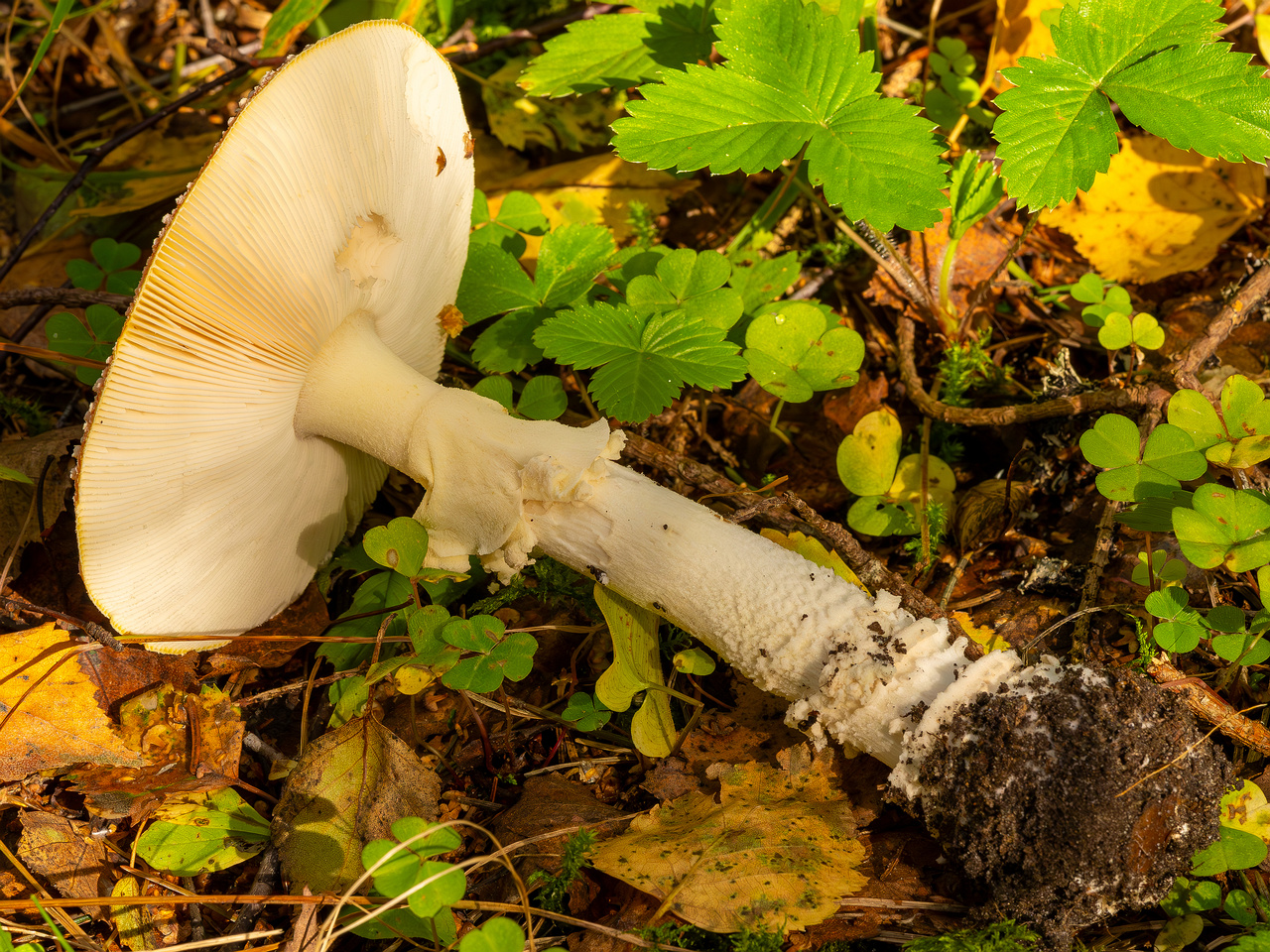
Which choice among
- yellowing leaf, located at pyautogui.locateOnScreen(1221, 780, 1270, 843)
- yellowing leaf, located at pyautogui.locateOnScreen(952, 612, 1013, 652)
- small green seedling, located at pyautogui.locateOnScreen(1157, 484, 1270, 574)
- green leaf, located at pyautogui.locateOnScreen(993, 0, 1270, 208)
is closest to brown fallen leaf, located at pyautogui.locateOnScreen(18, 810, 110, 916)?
yellowing leaf, located at pyautogui.locateOnScreen(952, 612, 1013, 652)

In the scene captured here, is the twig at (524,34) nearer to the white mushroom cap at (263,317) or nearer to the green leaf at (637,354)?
the white mushroom cap at (263,317)

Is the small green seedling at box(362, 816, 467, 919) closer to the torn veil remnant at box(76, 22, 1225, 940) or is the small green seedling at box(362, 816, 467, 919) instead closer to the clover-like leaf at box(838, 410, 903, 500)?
the torn veil remnant at box(76, 22, 1225, 940)

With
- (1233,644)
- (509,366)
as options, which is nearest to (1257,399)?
(1233,644)

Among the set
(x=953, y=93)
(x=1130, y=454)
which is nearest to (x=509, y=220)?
(x=953, y=93)

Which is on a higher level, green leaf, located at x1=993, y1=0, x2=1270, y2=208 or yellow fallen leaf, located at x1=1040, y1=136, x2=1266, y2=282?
green leaf, located at x1=993, y1=0, x2=1270, y2=208

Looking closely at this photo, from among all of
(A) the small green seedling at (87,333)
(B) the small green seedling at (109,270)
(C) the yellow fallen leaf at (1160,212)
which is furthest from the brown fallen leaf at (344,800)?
(C) the yellow fallen leaf at (1160,212)

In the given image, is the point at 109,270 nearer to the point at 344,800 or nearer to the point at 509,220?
the point at 509,220
